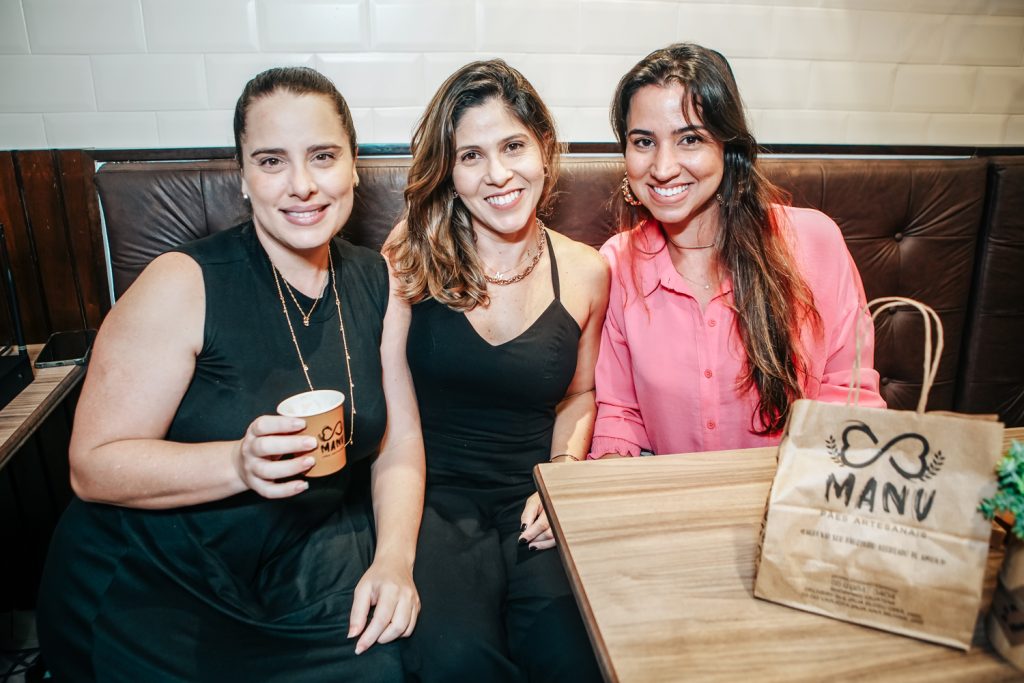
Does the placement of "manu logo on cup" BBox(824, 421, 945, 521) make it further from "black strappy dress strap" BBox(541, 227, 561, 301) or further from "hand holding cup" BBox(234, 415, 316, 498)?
"black strappy dress strap" BBox(541, 227, 561, 301)

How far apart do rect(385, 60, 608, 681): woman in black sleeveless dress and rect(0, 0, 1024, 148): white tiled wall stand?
60 centimetres

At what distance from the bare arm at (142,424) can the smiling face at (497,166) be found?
710mm

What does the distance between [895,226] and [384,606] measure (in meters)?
1.99

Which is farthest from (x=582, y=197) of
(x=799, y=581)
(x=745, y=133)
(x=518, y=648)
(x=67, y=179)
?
(x=67, y=179)

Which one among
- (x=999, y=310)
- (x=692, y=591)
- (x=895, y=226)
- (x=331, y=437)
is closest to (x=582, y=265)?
(x=331, y=437)

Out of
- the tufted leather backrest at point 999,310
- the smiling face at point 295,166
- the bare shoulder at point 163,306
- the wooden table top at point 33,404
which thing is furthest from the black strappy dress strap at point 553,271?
the tufted leather backrest at point 999,310

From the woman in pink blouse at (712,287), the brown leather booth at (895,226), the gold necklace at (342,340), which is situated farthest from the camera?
the brown leather booth at (895,226)

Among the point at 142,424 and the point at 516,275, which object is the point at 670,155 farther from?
the point at 142,424

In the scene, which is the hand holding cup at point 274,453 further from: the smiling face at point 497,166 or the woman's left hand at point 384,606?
the smiling face at point 497,166

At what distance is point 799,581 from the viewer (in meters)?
0.82

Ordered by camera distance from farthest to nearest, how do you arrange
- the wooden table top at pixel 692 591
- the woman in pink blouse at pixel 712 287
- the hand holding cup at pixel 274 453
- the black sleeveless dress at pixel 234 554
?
the woman in pink blouse at pixel 712 287 → the black sleeveless dress at pixel 234 554 → the hand holding cup at pixel 274 453 → the wooden table top at pixel 692 591

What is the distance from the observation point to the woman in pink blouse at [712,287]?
148cm

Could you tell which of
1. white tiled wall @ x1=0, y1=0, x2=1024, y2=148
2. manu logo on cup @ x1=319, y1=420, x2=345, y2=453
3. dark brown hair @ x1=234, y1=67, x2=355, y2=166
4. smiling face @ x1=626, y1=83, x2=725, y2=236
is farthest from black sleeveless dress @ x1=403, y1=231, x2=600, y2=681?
white tiled wall @ x1=0, y1=0, x2=1024, y2=148

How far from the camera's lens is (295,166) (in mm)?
1319
